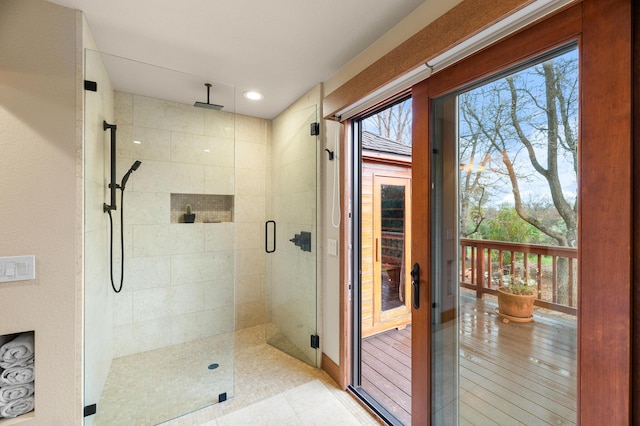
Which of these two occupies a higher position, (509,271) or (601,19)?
(601,19)

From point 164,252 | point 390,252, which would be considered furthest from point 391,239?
point 164,252

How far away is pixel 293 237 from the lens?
279cm

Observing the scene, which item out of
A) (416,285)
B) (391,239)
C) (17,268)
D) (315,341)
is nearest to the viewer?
(17,268)

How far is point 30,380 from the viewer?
4.83 feet

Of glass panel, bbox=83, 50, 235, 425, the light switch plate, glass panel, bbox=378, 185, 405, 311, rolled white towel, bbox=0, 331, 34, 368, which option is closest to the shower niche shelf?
glass panel, bbox=83, 50, 235, 425

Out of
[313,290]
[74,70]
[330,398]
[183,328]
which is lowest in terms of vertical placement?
[330,398]

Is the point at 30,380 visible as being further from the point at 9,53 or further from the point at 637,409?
the point at 637,409

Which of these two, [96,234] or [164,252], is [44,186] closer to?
[96,234]

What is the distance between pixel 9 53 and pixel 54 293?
124 centimetres

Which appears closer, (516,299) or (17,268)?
(516,299)

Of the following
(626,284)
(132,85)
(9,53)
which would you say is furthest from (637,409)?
(132,85)

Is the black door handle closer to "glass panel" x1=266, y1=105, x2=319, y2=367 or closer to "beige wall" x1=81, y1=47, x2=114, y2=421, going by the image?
"glass panel" x1=266, y1=105, x2=319, y2=367

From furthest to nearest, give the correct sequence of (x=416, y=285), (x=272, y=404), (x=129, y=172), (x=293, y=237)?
(x=293, y=237), (x=129, y=172), (x=272, y=404), (x=416, y=285)

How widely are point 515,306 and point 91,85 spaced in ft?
8.35
